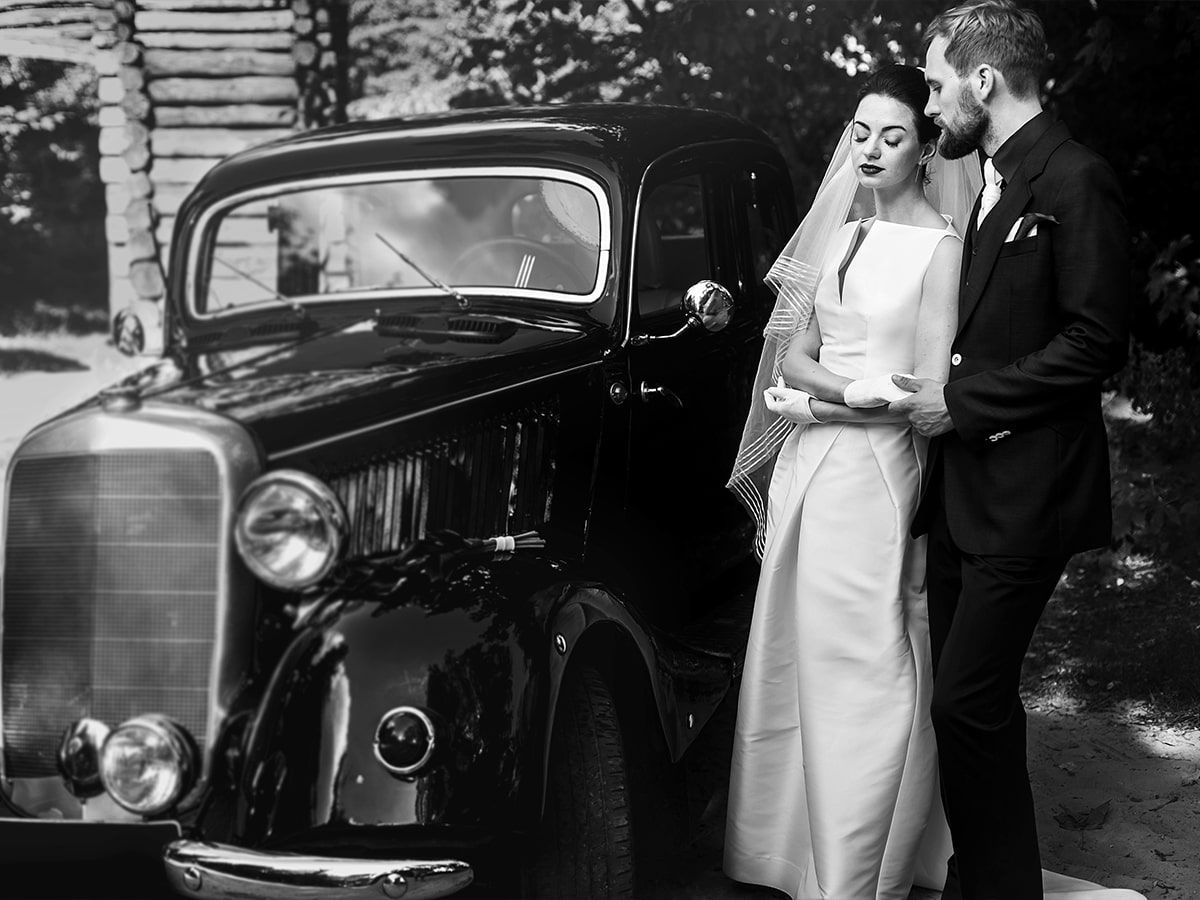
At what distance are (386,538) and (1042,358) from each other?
129cm

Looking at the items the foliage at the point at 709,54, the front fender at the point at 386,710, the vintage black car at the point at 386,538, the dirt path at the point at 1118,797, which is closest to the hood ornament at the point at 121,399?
the vintage black car at the point at 386,538

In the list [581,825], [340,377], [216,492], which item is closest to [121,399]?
[216,492]

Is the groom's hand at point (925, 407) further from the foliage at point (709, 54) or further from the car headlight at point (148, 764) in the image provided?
the foliage at point (709, 54)

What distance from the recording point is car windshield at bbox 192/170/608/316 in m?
3.16

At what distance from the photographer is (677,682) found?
2955 mm

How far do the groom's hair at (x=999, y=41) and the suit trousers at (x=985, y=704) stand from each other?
0.86 m

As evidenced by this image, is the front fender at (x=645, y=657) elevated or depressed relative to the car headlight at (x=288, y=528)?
depressed

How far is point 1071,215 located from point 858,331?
1.88 ft

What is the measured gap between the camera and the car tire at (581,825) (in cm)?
252

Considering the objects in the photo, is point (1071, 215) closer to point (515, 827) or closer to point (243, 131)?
point (515, 827)

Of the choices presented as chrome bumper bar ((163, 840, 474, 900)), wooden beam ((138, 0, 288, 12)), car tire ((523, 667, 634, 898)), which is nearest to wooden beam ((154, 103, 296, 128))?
wooden beam ((138, 0, 288, 12))

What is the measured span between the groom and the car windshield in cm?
101

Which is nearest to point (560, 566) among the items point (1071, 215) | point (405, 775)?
point (405, 775)

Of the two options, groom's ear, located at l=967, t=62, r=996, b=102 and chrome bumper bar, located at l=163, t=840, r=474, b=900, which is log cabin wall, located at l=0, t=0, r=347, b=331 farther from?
chrome bumper bar, located at l=163, t=840, r=474, b=900
